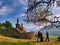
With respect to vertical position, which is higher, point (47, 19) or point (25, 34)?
point (47, 19)

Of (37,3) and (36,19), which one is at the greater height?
(37,3)

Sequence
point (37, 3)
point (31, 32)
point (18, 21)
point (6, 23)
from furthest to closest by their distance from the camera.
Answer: point (6, 23), point (18, 21), point (31, 32), point (37, 3)

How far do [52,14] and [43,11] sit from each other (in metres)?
1.23

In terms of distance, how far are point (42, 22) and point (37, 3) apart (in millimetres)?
3448

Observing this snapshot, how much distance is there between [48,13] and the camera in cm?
2833

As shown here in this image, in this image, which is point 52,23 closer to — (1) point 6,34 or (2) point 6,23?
(1) point 6,34

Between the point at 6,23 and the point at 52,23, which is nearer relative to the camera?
the point at 52,23

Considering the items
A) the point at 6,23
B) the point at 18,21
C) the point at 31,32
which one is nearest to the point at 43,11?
the point at 31,32

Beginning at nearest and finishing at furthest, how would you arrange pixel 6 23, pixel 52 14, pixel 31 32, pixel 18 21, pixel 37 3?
pixel 37 3 < pixel 52 14 < pixel 31 32 < pixel 18 21 < pixel 6 23

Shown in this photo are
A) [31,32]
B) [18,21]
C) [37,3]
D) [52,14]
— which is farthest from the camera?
[18,21]

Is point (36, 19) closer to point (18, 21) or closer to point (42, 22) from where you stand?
point (42, 22)

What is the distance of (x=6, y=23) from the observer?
82.4 metres

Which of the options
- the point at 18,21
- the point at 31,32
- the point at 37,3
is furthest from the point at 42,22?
the point at 18,21

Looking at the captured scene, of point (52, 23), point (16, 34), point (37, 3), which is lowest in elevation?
point (16, 34)
